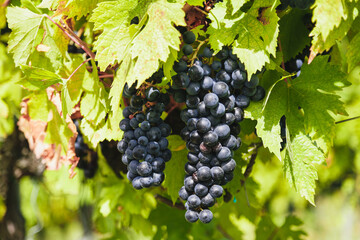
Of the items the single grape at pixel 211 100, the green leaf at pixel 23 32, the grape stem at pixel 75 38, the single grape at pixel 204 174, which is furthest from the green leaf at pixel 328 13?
the green leaf at pixel 23 32

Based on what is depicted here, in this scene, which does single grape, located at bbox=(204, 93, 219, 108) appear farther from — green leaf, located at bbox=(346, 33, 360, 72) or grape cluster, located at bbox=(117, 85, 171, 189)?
green leaf, located at bbox=(346, 33, 360, 72)

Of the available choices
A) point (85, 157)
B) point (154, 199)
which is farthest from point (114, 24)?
point (154, 199)

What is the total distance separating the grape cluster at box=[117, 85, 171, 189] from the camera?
824 mm

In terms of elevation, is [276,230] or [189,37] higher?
[189,37]

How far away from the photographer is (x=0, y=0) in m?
1.20

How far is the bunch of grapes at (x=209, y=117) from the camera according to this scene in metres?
0.78

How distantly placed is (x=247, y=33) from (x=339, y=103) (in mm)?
260

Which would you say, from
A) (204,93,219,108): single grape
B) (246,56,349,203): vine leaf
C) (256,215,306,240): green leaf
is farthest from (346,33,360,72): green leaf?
(256,215,306,240): green leaf

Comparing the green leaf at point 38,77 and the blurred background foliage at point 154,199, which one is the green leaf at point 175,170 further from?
the green leaf at point 38,77

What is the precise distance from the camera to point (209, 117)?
2.58 feet

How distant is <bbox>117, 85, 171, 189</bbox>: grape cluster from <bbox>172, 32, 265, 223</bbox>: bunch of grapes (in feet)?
0.21

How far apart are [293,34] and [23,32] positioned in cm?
71

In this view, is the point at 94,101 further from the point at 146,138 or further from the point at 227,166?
the point at 227,166

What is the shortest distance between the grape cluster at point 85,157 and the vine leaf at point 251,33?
65 centimetres
